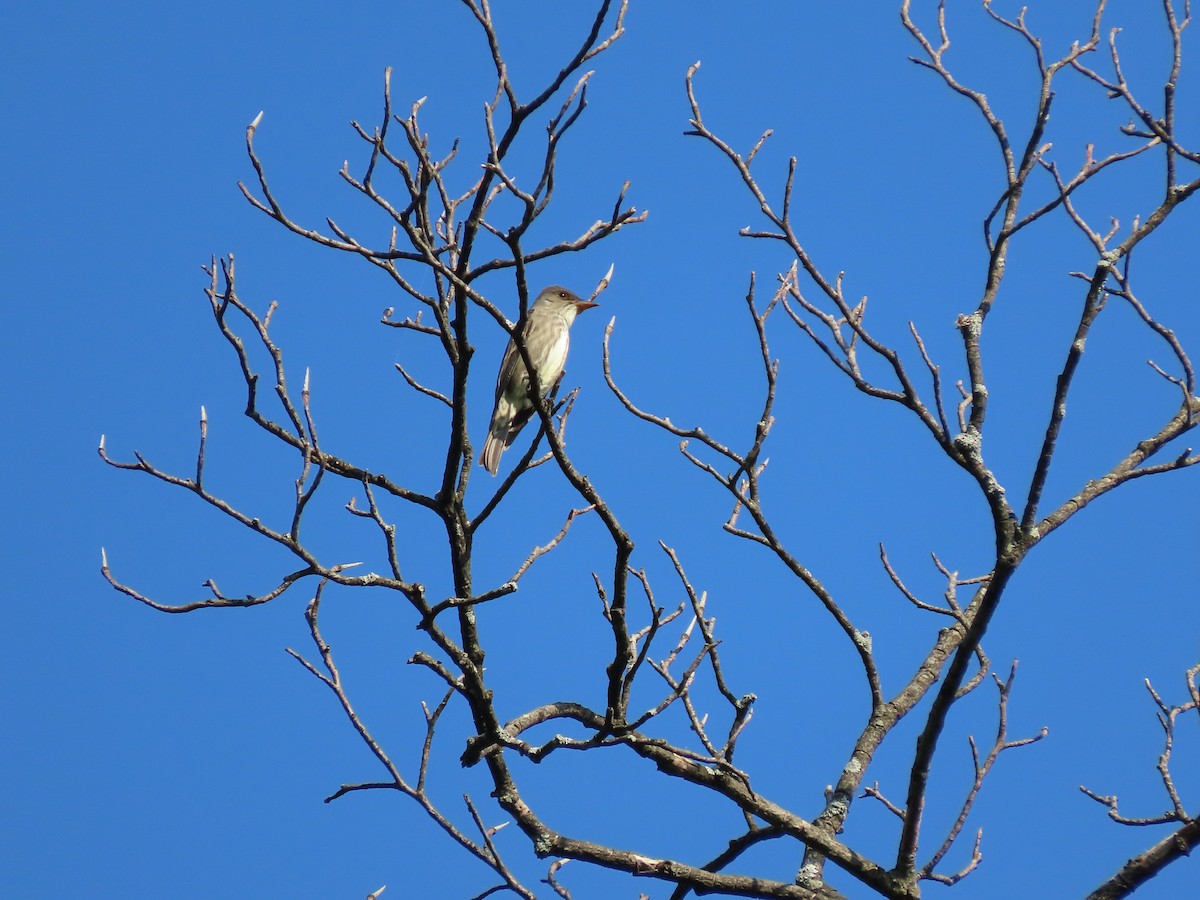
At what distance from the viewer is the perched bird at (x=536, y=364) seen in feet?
25.0

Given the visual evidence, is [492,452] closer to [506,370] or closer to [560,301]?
[506,370]

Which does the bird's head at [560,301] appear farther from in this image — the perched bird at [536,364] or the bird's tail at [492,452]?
the bird's tail at [492,452]

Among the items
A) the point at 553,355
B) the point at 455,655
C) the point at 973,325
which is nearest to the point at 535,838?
the point at 455,655

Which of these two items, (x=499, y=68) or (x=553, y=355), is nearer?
(x=499, y=68)

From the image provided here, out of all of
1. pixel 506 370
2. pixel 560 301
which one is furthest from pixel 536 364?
pixel 560 301

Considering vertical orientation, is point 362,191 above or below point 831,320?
above

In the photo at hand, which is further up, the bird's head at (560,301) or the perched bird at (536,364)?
the bird's head at (560,301)

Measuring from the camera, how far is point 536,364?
296 inches

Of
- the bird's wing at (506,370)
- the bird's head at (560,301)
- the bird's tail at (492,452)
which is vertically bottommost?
the bird's tail at (492,452)

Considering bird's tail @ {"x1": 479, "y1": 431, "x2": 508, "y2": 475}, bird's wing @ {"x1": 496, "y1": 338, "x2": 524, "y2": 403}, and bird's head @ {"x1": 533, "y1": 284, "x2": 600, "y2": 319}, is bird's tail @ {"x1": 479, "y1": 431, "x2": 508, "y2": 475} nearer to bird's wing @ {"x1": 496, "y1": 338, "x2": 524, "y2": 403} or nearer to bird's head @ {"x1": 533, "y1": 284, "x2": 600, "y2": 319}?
bird's wing @ {"x1": 496, "y1": 338, "x2": 524, "y2": 403}

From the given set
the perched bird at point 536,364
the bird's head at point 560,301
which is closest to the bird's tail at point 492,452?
the perched bird at point 536,364

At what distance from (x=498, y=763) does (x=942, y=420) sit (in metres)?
1.72

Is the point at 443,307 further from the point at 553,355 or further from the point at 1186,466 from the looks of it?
the point at 553,355

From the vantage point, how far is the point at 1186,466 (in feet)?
11.9
